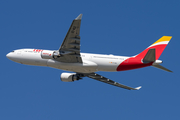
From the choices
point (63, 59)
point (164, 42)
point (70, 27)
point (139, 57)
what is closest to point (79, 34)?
point (70, 27)

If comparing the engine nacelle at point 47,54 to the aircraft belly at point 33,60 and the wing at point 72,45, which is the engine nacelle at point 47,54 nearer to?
the wing at point 72,45

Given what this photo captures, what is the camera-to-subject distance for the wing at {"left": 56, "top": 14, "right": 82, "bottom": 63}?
37225mm

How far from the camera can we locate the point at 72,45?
131 ft

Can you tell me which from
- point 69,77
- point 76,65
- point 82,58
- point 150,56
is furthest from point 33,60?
point 150,56

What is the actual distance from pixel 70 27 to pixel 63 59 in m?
7.17

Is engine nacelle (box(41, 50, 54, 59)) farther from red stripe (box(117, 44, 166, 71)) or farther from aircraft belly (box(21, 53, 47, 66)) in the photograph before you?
red stripe (box(117, 44, 166, 71))

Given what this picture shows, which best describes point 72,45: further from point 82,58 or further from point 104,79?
point 104,79

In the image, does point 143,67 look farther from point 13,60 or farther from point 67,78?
point 13,60

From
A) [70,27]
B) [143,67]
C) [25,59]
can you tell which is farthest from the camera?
[25,59]

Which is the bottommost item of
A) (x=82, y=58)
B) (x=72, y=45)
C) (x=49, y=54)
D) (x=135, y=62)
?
(x=135, y=62)

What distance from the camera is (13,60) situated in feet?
160

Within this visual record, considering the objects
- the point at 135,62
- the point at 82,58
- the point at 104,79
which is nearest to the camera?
the point at 135,62

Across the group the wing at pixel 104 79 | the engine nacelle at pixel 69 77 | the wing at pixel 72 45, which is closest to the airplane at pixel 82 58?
the wing at pixel 72 45

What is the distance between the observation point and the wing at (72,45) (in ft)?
122
